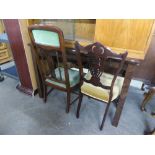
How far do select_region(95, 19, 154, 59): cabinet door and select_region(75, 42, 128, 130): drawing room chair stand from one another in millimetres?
187

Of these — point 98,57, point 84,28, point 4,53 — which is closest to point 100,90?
point 98,57

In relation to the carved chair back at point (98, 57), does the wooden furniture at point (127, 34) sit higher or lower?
higher

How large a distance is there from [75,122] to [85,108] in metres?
0.28

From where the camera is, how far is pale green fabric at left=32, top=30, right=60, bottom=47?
1226 mm

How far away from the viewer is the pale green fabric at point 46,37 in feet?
4.02

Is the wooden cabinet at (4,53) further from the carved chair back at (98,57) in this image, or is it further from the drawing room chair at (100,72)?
the carved chair back at (98,57)

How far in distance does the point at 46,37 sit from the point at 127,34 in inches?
30.3

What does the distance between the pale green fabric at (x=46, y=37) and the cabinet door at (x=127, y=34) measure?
1.40 ft

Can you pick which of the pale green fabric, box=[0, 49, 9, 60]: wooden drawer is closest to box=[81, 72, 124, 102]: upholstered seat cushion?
the pale green fabric

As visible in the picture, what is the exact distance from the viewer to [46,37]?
4.19 ft

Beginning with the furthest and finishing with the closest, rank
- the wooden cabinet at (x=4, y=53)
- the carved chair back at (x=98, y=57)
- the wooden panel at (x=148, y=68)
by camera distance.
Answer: the wooden cabinet at (x=4, y=53) → the wooden panel at (x=148, y=68) → the carved chair back at (x=98, y=57)

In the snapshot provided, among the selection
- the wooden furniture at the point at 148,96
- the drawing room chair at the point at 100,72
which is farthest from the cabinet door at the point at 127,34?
the wooden furniture at the point at 148,96

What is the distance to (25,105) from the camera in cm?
187
